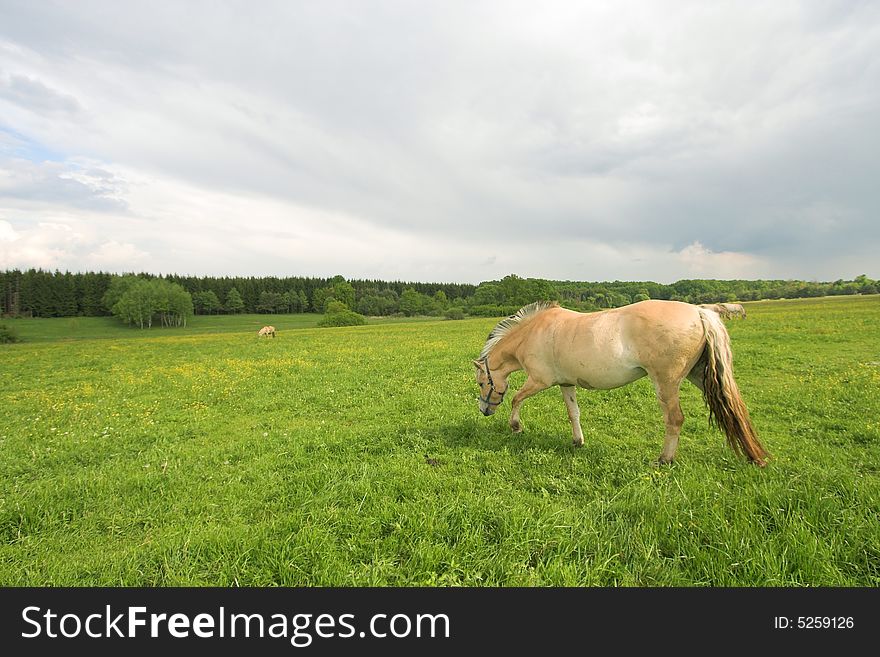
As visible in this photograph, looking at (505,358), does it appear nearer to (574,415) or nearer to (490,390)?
(490,390)

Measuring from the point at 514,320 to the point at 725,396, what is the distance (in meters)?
3.48

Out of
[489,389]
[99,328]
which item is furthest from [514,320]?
[99,328]

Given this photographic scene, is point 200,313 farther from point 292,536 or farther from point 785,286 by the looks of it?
point 785,286

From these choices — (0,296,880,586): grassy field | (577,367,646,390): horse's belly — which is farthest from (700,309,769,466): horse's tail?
(577,367,646,390): horse's belly

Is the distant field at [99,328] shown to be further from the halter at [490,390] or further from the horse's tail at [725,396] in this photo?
the horse's tail at [725,396]

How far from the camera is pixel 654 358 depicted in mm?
4988

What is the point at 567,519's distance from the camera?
351cm

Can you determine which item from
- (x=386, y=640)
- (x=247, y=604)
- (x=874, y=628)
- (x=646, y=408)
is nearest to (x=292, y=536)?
(x=247, y=604)

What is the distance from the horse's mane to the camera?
694 centimetres

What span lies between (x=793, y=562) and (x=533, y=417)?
4.97 m

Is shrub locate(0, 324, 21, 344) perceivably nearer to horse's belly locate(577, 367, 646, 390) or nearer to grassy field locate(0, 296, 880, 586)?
grassy field locate(0, 296, 880, 586)

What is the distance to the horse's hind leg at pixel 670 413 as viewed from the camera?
495 cm

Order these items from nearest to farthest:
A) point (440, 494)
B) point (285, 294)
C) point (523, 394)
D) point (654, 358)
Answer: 1. point (440, 494)
2. point (654, 358)
3. point (523, 394)
4. point (285, 294)

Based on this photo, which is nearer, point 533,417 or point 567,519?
point 567,519
